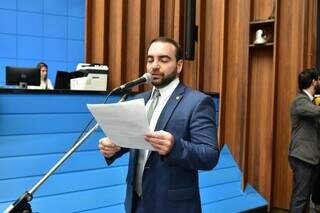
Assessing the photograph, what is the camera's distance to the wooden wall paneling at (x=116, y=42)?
5.23 meters

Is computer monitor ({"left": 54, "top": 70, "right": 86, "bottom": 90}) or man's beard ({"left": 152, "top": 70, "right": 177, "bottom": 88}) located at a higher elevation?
computer monitor ({"left": 54, "top": 70, "right": 86, "bottom": 90})

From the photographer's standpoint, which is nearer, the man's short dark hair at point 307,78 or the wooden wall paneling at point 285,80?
the man's short dark hair at point 307,78

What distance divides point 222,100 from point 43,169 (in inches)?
96.3

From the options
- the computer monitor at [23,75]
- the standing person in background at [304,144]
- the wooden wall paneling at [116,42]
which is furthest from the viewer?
the wooden wall paneling at [116,42]

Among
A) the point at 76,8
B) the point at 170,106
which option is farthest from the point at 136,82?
the point at 76,8

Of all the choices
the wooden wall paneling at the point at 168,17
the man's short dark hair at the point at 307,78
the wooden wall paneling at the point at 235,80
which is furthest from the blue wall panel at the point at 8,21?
the man's short dark hair at the point at 307,78

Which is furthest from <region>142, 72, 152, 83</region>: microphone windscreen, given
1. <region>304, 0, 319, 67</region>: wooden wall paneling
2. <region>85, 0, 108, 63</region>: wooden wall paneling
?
<region>85, 0, 108, 63</region>: wooden wall paneling

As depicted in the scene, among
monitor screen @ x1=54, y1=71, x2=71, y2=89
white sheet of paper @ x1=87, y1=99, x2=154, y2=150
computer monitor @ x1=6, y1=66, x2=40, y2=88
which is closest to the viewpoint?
white sheet of paper @ x1=87, y1=99, x2=154, y2=150

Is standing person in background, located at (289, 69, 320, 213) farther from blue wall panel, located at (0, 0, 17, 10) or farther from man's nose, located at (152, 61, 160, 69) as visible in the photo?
blue wall panel, located at (0, 0, 17, 10)

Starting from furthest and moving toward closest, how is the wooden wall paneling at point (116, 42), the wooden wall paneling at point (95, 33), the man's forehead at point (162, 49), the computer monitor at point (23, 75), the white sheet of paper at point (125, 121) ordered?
1. the wooden wall paneling at point (95, 33)
2. the wooden wall paneling at point (116, 42)
3. the computer monitor at point (23, 75)
4. the man's forehead at point (162, 49)
5. the white sheet of paper at point (125, 121)

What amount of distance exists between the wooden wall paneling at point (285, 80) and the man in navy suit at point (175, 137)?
303cm

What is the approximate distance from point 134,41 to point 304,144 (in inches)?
100

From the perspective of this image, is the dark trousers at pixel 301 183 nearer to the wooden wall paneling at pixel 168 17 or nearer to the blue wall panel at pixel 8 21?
the wooden wall paneling at pixel 168 17

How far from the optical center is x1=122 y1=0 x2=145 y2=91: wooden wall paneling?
5.20m
